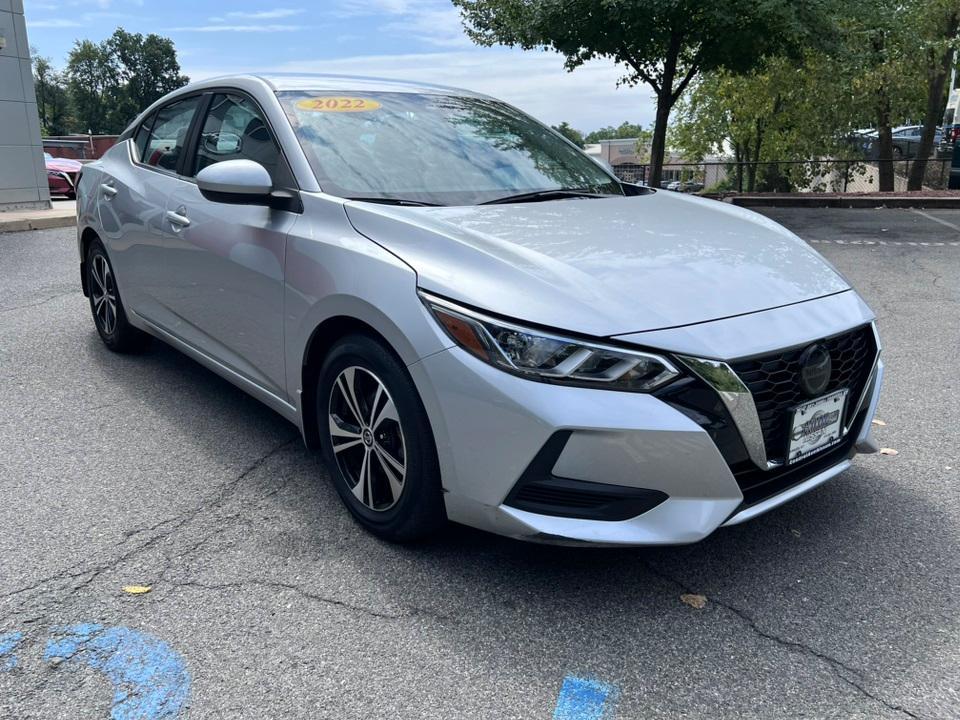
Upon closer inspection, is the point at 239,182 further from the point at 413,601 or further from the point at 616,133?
the point at 616,133

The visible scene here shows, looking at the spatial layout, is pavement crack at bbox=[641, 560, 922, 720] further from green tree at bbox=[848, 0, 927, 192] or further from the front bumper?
green tree at bbox=[848, 0, 927, 192]

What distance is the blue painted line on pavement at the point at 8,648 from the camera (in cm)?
238

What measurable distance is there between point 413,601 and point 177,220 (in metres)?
2.34

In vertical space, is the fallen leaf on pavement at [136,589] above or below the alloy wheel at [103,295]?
below

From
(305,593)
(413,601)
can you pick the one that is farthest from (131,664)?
(413,601)

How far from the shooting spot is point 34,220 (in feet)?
42.6

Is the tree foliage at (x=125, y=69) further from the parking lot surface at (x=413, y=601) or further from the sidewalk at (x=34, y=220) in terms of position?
the parking lot surface at (x=413, y=601)

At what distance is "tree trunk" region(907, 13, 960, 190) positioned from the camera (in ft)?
61.9

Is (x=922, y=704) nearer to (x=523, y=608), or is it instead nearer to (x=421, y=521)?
(x=523, y=608)

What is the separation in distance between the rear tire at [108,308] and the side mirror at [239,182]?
2026 millimetres

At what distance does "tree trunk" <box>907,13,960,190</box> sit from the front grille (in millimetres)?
18674

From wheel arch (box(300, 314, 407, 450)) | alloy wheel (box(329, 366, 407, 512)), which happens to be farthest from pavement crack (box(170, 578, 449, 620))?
wheel arch (box(300, 314, 407, 450))

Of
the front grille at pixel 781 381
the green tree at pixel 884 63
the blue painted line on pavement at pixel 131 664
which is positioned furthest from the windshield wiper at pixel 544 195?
the green tree at pixel 884 63

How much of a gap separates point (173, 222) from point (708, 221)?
99.1 inches
